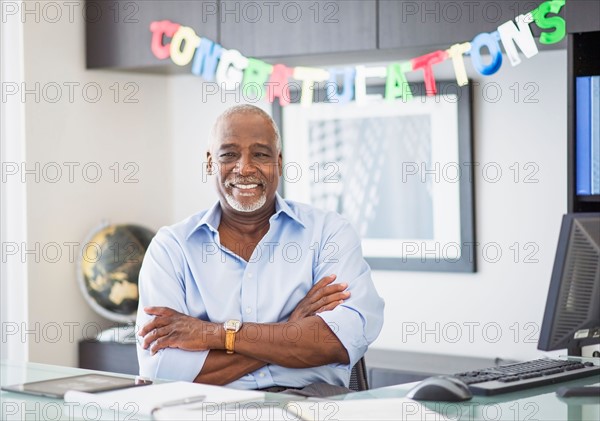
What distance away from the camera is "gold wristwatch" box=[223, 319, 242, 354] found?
265 cm

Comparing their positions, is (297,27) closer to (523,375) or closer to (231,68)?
(231,68)

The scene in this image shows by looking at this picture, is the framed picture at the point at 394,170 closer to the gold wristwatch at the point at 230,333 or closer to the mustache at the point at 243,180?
the mustache at the point at 243,180

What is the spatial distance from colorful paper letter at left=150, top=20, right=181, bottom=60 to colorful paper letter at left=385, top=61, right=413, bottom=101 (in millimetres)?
945

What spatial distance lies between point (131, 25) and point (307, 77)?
91 cm

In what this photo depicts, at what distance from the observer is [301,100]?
4.19 meters

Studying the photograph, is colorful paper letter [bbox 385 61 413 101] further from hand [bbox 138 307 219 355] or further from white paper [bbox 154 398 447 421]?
white paper [bbox 154 398 447 421]

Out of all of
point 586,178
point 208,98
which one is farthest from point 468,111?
point 208,98

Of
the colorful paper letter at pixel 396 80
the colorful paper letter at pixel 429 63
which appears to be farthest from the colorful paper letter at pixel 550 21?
the colorful paper letter at pixel 396 80

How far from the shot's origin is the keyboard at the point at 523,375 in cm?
213

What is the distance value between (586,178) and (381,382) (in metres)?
1.12

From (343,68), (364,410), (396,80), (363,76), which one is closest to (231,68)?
(343,68)

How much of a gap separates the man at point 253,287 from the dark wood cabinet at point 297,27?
1.05 metres

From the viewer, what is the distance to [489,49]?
3.51 m

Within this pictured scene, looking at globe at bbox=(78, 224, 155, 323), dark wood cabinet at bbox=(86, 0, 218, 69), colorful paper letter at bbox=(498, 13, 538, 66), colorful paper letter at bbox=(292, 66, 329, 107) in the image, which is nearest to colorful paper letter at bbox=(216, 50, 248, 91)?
dark wood cabinet at bbox=(86, 0, 218, 69)
